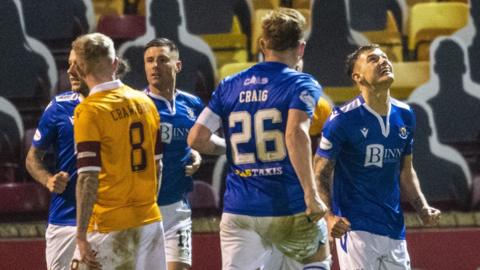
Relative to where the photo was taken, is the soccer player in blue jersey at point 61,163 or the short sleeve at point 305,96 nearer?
the short sleeve at point 305,96

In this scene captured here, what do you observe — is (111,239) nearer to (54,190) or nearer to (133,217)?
(133,217)

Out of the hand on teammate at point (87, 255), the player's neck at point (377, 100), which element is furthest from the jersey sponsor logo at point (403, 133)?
A: the hand on teammate at point (87, 255)

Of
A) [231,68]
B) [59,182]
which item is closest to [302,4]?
[231,68]

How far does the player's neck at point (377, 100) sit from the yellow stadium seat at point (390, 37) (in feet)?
11.0

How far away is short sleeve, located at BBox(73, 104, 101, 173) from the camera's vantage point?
12.7 ft

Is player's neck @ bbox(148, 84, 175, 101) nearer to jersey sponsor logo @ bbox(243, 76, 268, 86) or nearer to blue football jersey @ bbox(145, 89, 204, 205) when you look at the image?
blue football jersey @ bbox(145, 89, 204, 205)

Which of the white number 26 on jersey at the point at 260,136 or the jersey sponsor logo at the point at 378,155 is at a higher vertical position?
the white number 26 on jersey at the point at 260,136

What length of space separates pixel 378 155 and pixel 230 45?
364cm

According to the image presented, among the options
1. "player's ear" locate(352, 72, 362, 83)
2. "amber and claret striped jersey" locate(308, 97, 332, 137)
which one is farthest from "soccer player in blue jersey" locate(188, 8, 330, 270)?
"amber and claret striped jersey" locate(308, 97, 332, 137)

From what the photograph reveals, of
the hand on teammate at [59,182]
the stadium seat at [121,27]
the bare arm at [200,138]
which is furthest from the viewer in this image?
the stadium seat at [121,27]

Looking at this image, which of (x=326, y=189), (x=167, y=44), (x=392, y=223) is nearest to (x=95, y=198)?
(x=326, y=189)

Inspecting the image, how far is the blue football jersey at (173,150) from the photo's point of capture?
5707mm

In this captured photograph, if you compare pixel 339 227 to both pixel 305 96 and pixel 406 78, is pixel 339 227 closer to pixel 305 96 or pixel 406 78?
pixel 305 96

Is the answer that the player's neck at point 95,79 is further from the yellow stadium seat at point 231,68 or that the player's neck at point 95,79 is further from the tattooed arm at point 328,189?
the yellow stadium seat at point 231,68
